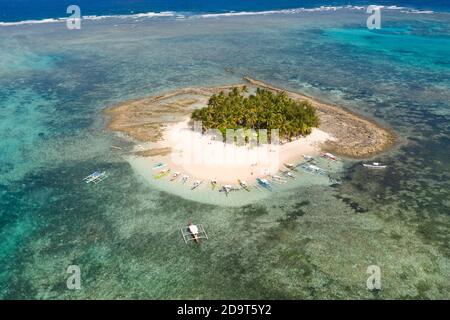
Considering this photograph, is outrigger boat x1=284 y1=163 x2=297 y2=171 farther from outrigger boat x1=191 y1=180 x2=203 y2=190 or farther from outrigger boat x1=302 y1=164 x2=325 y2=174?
outrigger boat x1=191 y1=180 x2=203 y2=190

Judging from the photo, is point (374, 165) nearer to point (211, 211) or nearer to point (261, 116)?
point (261, 116)

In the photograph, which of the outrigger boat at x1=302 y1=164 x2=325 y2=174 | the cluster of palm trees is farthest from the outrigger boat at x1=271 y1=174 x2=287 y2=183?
the cluster of palm trees

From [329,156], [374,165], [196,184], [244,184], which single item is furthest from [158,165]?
[374,165]

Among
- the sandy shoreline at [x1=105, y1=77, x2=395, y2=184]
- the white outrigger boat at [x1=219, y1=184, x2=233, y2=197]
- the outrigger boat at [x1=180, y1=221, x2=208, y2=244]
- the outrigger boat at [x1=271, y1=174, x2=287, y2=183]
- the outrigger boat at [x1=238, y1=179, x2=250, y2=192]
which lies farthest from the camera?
the sandy shoreline at [x1=105, y1=77, x2=395, y2=184]

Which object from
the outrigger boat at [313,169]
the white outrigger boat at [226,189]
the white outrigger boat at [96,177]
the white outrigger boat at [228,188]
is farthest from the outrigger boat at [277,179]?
the white outrigger boat at [96,177]
